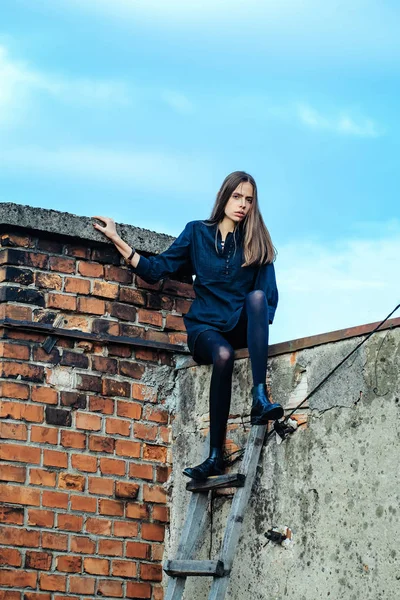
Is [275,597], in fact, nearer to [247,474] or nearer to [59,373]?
[247,474]

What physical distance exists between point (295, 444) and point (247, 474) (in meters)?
0.26

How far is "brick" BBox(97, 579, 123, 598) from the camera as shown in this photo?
498cm

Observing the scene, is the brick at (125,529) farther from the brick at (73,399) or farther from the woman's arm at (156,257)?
the woman's arm at (156,257)

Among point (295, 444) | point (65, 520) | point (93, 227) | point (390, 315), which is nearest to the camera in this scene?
point (390, 315)

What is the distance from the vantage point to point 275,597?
4480 mm

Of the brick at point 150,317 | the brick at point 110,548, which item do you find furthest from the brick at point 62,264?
the brick at point 110,548

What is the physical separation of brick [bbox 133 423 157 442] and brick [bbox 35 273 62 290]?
31.4 inches

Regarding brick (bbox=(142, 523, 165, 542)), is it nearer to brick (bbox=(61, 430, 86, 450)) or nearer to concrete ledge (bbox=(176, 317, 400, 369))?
brick (bbox=(61, 430, 86, 450))

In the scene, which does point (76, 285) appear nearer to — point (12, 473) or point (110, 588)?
point (12, 473)

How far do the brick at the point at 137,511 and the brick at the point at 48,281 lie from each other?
1.13 m

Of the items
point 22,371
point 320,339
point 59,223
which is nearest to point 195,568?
point 320,339

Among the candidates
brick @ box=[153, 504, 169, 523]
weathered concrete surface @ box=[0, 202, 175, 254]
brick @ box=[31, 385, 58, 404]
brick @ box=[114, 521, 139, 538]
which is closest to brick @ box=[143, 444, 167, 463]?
brick @ box=[153, 504, 169, 523]

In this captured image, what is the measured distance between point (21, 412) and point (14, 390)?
0.11 metres

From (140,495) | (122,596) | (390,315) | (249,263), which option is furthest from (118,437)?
(390,315)
